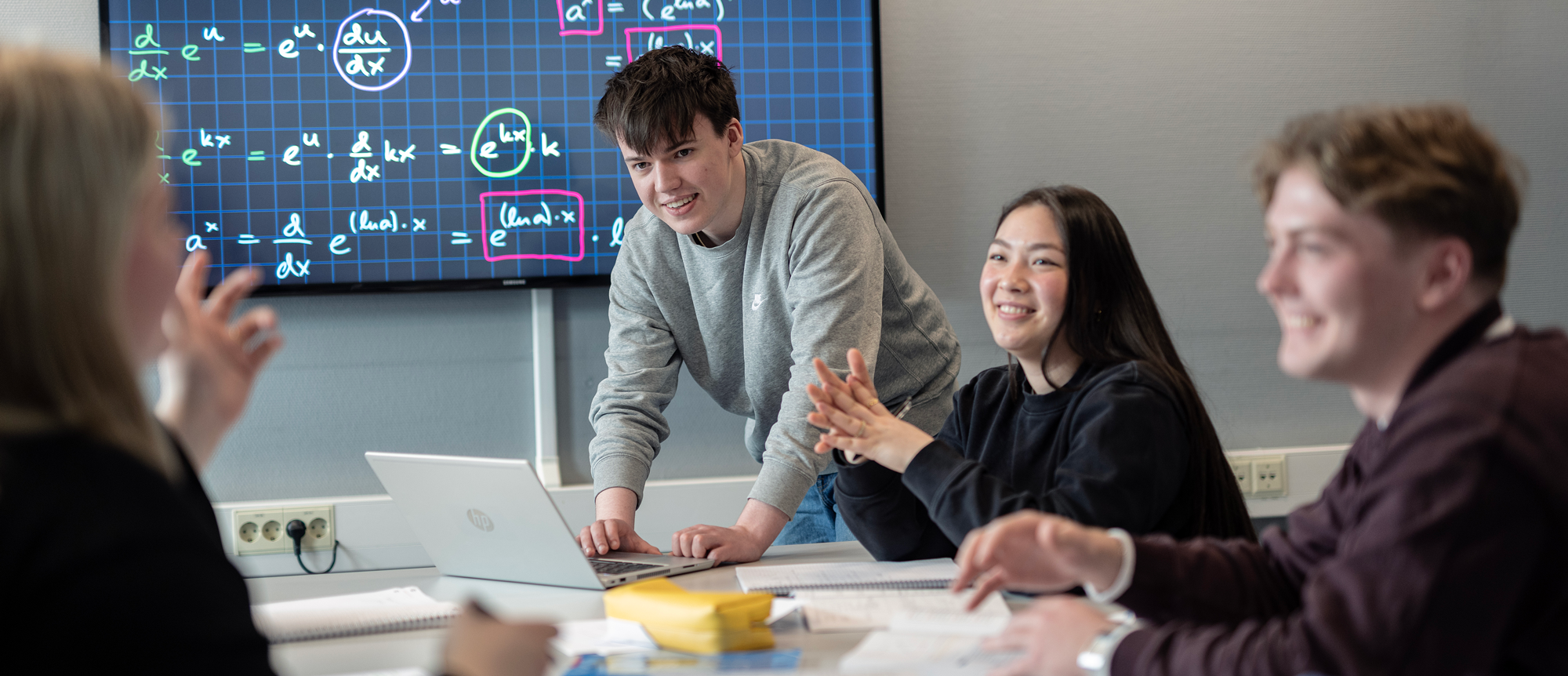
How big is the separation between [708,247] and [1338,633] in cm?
132

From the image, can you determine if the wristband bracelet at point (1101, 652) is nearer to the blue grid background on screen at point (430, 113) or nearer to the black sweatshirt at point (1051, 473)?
the black sweatshirt at point (1051, 473)

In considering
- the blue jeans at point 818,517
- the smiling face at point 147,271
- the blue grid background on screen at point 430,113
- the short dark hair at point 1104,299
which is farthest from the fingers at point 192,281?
the blue grid background on screen at point 430,113

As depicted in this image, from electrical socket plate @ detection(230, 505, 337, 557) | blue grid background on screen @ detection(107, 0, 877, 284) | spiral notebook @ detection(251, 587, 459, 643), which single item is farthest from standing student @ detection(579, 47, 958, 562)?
electrical socket plate @ detection(230, 505, 337, 557)

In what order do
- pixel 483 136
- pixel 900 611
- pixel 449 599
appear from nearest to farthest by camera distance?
pixel 900 611 → pixel 449 599 → pixel 483 136

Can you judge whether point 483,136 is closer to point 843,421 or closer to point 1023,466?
point 843,421

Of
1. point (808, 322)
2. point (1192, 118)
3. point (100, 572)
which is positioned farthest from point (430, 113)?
point (100, 572)

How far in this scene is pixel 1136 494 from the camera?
53.2 inches

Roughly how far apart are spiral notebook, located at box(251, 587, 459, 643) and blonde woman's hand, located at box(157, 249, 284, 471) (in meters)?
0.24

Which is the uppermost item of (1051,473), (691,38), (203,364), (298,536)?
(691,38)

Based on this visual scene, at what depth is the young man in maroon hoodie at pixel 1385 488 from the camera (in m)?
0.80

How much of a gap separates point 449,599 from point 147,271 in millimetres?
736

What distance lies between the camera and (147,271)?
776 millimetres

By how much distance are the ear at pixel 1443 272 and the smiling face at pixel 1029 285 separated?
610 mm

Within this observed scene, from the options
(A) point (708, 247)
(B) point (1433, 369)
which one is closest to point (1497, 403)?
(B) point (1433, 369)
